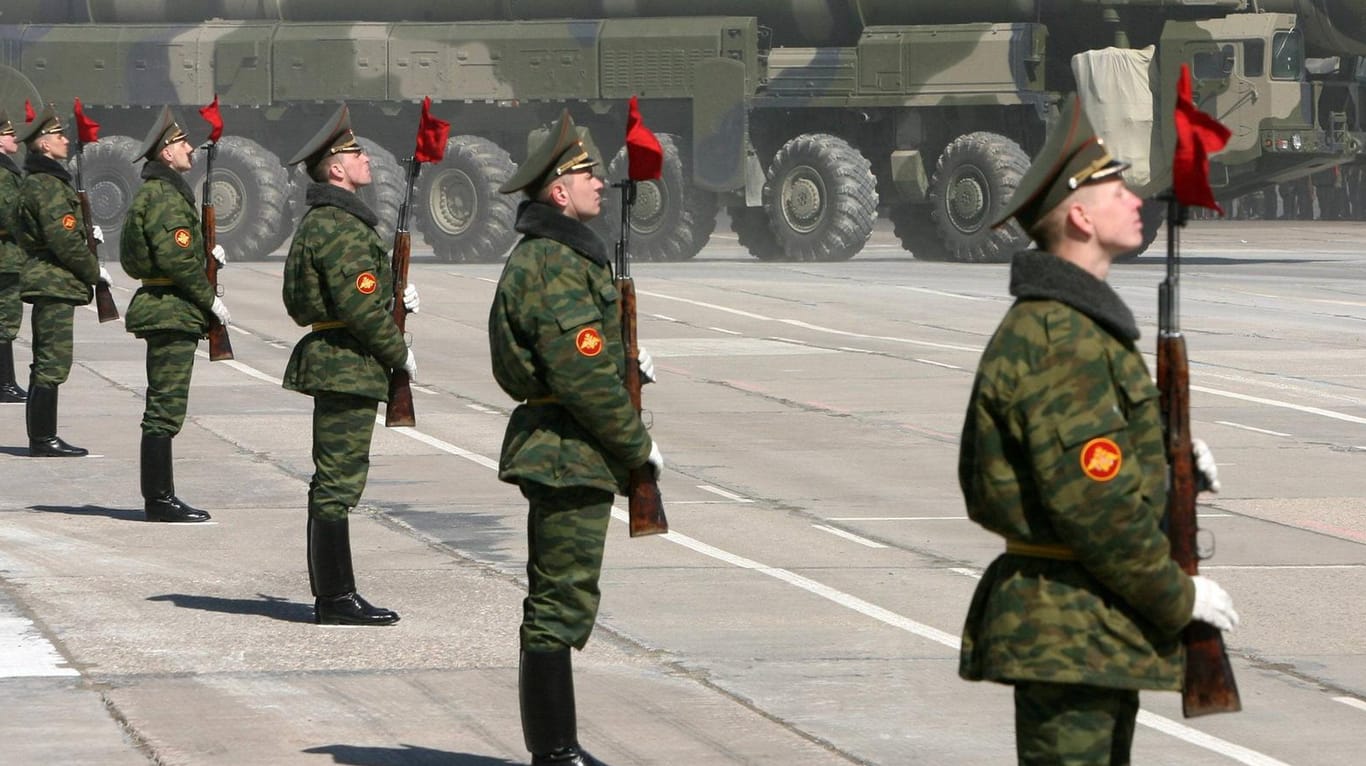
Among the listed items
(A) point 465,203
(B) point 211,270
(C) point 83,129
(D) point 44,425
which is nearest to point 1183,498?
(B) point 211,270

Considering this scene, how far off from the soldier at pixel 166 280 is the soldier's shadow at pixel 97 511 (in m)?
0.58

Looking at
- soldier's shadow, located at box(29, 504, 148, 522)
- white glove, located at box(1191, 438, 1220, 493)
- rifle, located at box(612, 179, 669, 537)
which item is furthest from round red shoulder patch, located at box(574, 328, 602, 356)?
soldier's shadow, located at box(29, 504, 148, 522)

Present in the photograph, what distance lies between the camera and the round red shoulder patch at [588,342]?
6535mm

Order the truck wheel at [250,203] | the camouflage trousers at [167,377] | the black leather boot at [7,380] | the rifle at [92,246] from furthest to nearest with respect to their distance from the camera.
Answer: the truck wheel at [250,203] → the black leather boot at [7,380] → the rifle at [92,246] → the camouflage trousers at [167,377]

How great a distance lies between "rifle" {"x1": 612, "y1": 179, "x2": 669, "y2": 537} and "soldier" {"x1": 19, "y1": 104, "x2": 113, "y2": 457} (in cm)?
766

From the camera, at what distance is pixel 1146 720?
7633 millimetres

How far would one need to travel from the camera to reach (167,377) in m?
11.4

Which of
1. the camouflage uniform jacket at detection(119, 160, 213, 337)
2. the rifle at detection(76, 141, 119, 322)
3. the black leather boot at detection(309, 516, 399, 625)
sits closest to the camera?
the black leather boot at detection(309, 516, 399, 625)

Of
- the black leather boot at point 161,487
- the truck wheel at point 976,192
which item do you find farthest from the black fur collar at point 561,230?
the truck wheel at point 976,192

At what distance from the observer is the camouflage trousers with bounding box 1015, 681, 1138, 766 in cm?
480

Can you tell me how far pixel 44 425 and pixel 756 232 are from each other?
23182mm

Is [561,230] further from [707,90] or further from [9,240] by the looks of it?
[707,90]

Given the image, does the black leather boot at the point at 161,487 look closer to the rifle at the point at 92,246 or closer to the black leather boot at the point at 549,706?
the rifle at the point at 92,246

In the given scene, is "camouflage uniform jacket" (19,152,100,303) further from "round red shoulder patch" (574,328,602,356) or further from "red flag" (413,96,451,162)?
"round red shoulder patch" (574,328,602,356)
